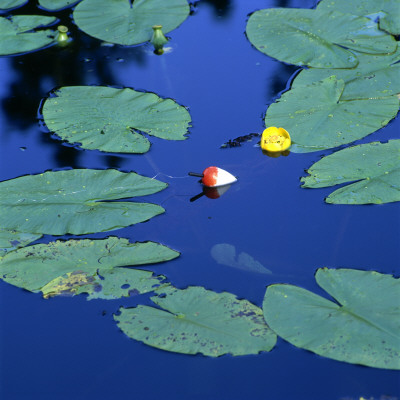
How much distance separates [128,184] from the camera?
323 cm

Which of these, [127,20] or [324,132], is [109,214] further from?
[127,20]

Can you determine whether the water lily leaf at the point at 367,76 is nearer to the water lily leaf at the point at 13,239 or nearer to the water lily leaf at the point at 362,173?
the water lily leaf at the point at 362,173

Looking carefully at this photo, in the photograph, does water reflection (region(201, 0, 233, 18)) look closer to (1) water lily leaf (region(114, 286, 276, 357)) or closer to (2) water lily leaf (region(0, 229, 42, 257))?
(2) water lily leaf (region(0, 229, 42, 257))

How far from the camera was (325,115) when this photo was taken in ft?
11.8

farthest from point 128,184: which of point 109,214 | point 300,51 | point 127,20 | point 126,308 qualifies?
point 127,20

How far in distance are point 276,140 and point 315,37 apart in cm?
127

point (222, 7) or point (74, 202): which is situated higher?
point (222, 7)

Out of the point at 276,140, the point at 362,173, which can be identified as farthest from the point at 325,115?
the point at 362,173

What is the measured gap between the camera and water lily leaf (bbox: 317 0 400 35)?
4582 mm

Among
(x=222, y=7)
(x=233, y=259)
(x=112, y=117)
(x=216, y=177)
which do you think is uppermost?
(x=222, y=7)

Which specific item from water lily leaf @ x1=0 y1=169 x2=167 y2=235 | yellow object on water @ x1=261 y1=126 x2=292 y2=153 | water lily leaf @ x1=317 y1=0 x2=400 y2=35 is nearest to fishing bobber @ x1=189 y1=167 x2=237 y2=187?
water lily leaf @ x1=0 y1=169 x2=167 y2=235

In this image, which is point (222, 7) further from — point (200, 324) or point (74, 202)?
point (200, 324)

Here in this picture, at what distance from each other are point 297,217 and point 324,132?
66 cm

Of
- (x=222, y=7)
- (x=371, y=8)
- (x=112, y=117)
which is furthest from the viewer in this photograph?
(x=222, y=7)
